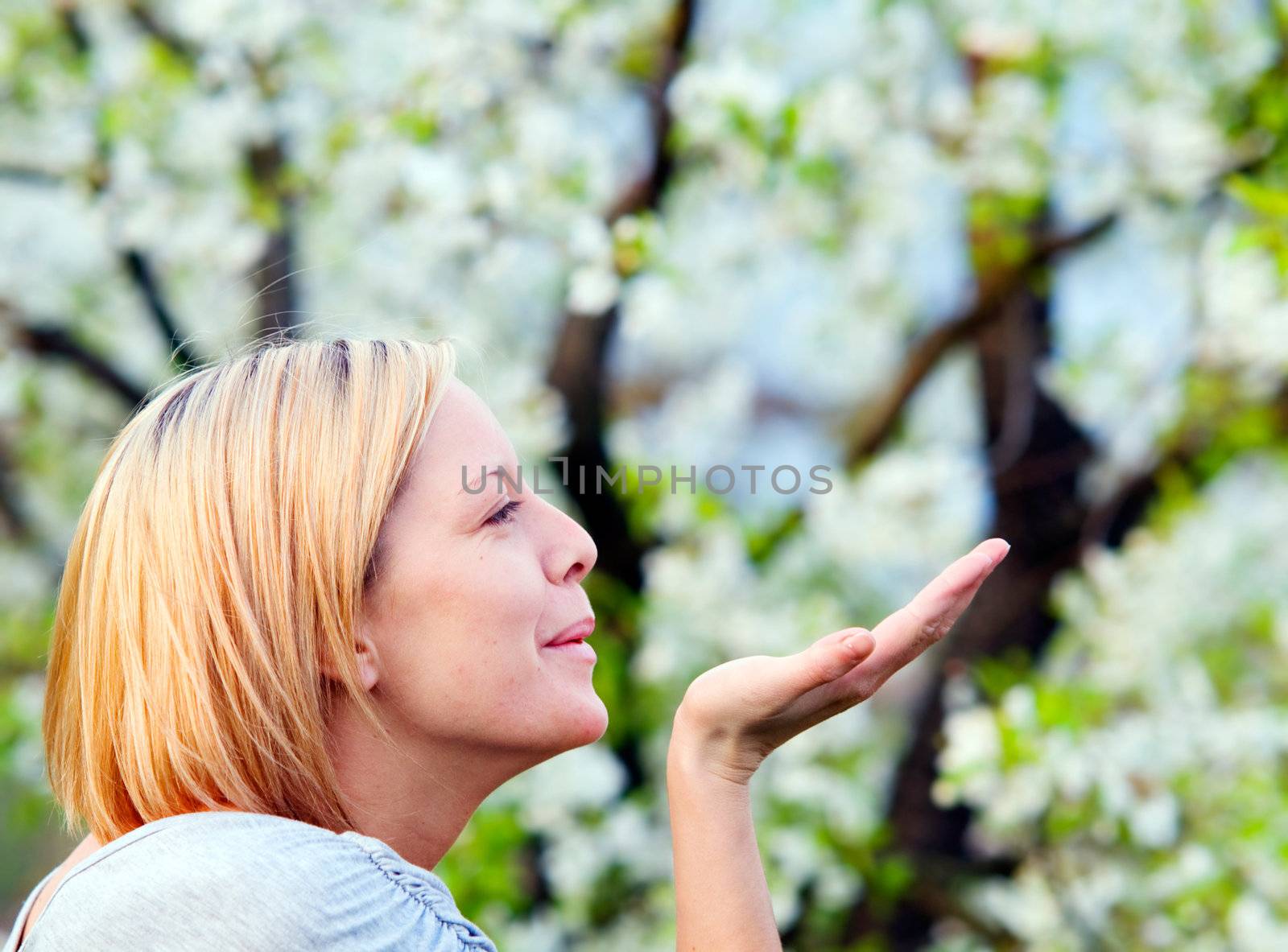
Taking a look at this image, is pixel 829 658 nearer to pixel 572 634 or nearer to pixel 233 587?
pixel 572 634

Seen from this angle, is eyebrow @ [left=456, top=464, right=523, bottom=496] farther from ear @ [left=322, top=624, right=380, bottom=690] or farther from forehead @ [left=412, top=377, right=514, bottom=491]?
ear @ [left=322, top=624, right=380, bottom=690]

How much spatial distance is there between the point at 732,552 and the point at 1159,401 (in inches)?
50.7

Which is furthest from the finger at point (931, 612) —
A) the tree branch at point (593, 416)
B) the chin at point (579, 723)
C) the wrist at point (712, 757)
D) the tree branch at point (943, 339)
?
the tree branch at point (943, 339)

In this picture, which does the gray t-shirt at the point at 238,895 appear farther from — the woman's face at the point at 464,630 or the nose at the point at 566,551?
the nose at the point at 566,551

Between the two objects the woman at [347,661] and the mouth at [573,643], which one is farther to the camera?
the mouth at [573,643]

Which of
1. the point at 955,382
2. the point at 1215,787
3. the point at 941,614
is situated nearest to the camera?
the point at 941,614

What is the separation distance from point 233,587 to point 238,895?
301 mm

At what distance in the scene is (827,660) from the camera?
3.31 ft

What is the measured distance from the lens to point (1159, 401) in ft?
10.9

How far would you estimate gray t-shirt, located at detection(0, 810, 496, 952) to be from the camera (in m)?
0.92

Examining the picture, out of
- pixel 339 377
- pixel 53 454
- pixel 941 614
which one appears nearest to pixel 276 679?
pixel 339 377

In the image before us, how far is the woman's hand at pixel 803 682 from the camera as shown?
1023mm

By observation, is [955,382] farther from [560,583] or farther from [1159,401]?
[560,583]

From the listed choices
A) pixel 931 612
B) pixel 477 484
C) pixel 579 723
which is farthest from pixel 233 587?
pixel 931 612
